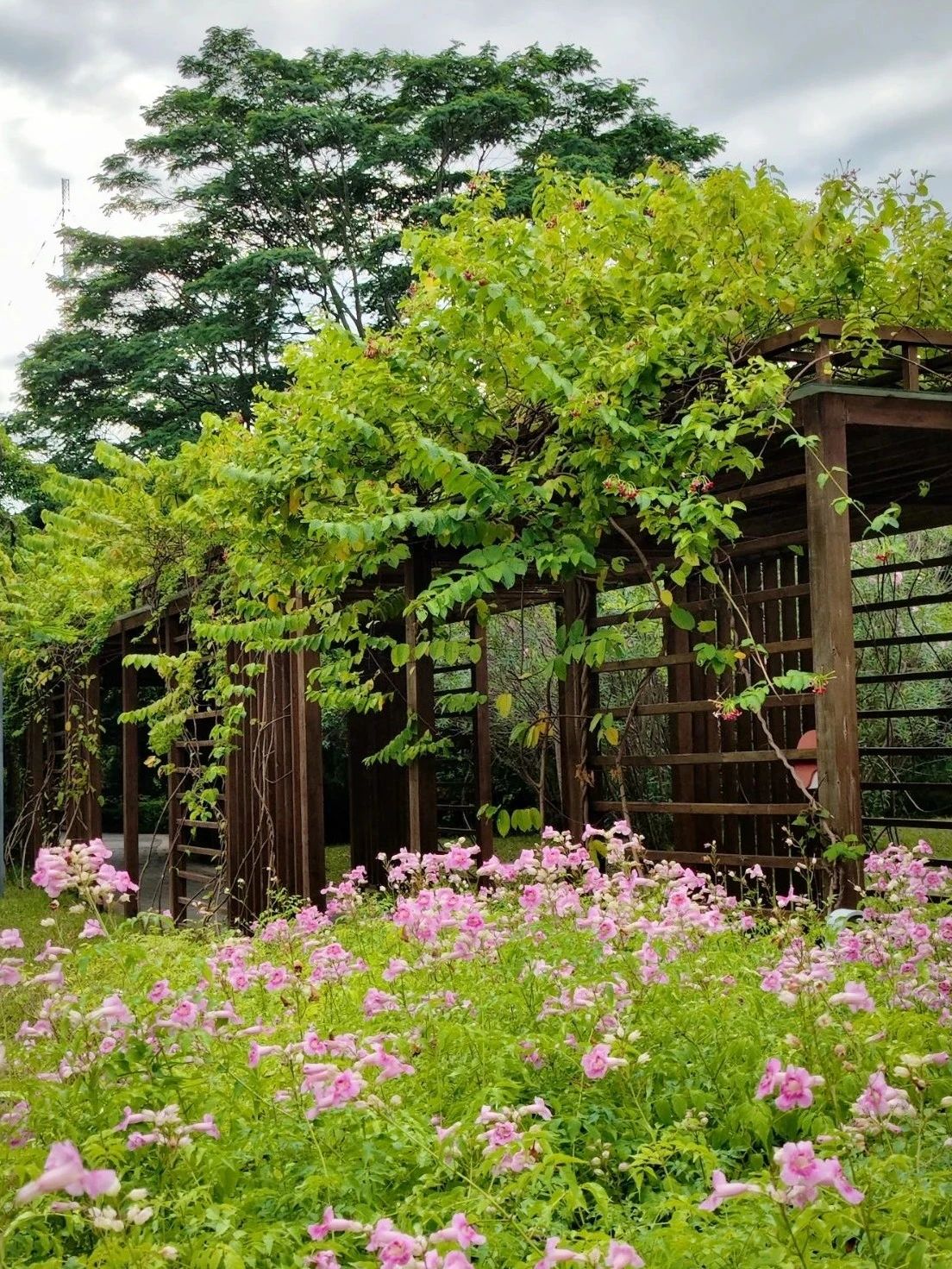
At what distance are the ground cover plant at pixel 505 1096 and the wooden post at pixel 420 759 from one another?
7.70ft

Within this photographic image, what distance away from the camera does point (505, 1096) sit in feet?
8.49

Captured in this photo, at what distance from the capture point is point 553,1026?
313 cm

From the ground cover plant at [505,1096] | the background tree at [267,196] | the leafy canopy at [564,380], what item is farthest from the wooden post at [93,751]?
the ground cover plant at [505,1096]

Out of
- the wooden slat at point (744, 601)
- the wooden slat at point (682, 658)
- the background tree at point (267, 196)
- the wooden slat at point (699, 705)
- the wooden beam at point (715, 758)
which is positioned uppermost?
the background tree at point (267, 196)

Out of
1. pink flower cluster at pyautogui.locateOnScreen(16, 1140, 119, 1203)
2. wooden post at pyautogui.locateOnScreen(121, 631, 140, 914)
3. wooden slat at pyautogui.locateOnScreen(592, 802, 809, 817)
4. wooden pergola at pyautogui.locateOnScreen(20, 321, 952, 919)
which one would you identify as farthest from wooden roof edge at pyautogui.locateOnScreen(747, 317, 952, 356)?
wooden post at pyautogui.locateOnScreen(121, 631, 140, 914)

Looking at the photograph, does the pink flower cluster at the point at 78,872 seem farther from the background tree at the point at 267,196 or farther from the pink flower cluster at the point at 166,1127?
the background tree at the point at 267,196

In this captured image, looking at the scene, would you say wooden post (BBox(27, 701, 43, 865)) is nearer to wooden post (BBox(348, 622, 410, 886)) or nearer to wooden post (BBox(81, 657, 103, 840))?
wooden post (BBox(81, 657, 103, 840))

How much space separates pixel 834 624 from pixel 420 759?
2.27 meters

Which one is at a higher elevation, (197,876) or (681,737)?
(681,737)

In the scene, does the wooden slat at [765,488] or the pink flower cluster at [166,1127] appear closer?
the pink flower cluster at [166,1127]

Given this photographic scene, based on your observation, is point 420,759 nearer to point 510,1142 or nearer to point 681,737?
point 681,737

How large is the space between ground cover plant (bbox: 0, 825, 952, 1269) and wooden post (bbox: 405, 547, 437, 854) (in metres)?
2.35

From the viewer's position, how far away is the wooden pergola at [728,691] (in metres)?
4.78

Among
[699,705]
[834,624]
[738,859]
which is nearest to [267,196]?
[699,705]
